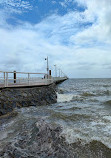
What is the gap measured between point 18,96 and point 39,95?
233 cm

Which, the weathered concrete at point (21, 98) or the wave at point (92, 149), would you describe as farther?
the weathered concrete at point (21, 98)

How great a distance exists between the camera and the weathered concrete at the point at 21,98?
8.81 metres

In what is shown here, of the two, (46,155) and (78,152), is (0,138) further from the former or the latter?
(78,152)

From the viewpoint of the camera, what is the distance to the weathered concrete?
8.81 meters

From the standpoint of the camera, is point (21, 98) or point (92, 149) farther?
point (21, 98)

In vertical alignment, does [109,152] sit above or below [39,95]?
below

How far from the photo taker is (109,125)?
6.10 meters

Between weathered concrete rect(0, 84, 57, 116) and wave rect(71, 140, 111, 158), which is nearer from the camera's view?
wave rect(71, 140, 111, 158)

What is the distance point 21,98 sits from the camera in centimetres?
1008

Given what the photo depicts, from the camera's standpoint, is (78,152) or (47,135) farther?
(47,135)

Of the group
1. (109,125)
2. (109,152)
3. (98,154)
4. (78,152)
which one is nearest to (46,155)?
(78,152)

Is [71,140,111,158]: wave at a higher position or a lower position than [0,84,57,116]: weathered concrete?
lower

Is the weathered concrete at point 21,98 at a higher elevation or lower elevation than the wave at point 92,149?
higher

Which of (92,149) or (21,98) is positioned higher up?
(21,98)
